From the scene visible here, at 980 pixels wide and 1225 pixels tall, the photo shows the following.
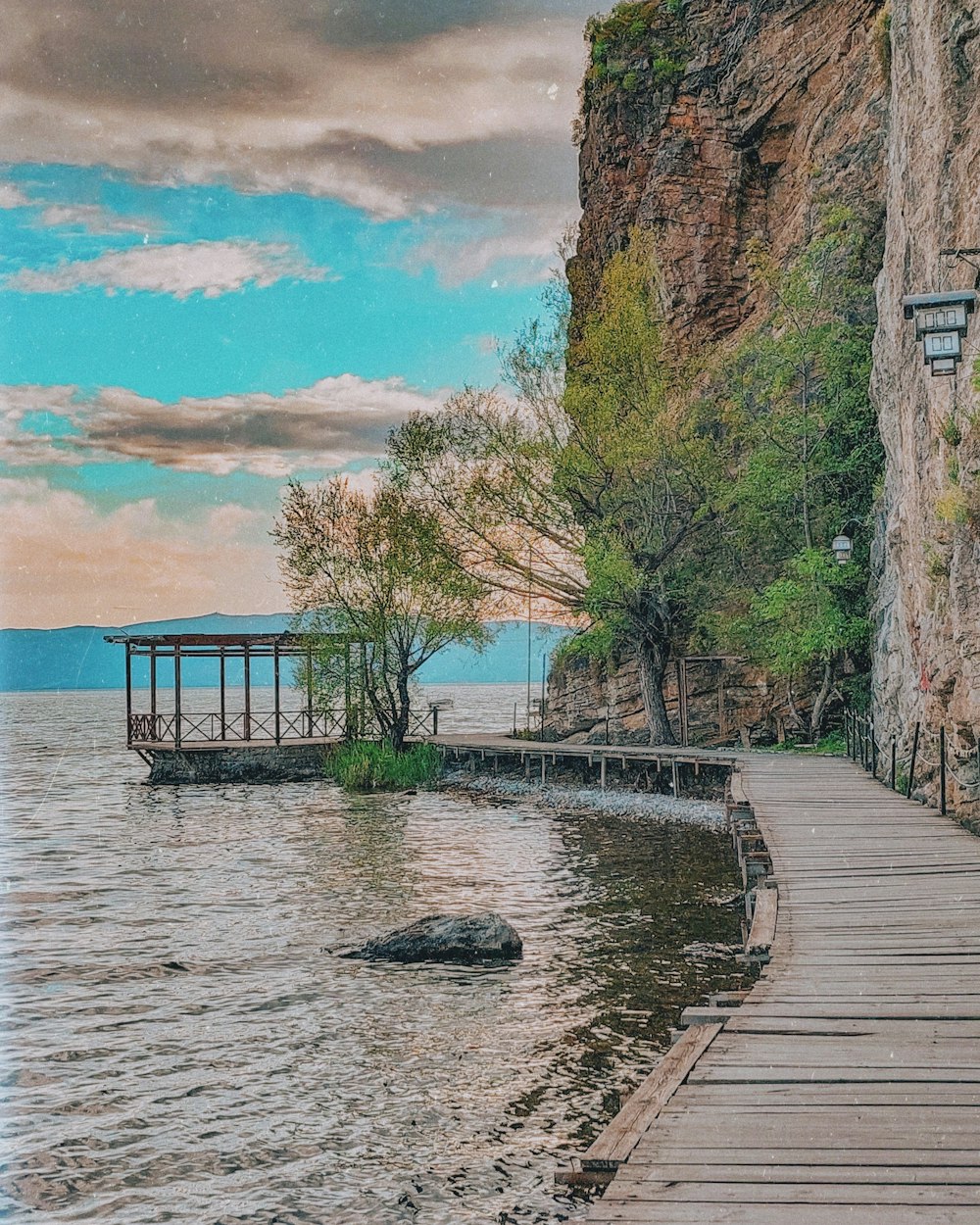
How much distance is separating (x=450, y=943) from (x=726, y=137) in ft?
111

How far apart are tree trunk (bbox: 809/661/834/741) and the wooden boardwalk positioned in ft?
62.4

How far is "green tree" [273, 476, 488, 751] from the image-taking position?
129 feet

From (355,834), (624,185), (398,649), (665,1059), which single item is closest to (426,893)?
(355,834)

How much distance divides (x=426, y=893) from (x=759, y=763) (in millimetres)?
9534

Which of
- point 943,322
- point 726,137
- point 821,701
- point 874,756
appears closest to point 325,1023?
point 943,322

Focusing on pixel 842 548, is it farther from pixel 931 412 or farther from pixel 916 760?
pixel 931 412

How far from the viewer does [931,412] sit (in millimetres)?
18156

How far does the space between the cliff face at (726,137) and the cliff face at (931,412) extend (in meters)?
14.9

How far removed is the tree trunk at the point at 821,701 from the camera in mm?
31000

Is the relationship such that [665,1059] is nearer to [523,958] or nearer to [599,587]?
[523,958]

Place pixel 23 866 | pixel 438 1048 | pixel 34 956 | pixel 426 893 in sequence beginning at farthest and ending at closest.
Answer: pixel 23 866 < pixel 426 893 < pixel 34 956 < pixel 438 1048

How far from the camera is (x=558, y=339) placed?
37.5 metres

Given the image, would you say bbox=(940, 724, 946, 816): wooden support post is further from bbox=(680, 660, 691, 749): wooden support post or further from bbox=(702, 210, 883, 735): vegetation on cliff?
bbox=(680, 660, 691, 749): wooden support post

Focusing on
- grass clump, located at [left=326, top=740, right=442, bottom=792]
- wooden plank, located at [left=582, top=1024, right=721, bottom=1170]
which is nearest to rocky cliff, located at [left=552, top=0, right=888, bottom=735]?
grass clump, located at [left=326, top=740, right=442, bottom=792]
